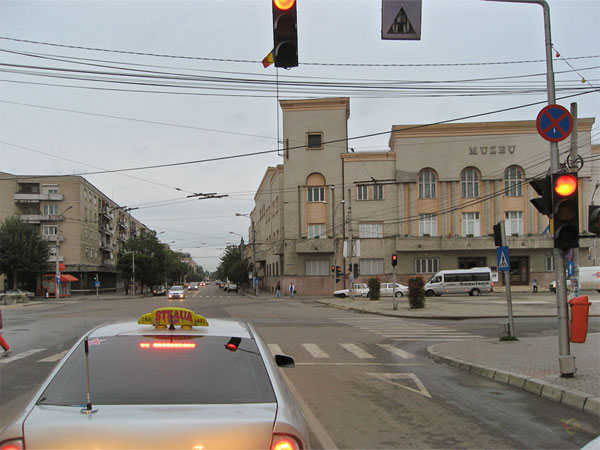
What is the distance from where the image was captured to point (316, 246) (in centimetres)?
5578

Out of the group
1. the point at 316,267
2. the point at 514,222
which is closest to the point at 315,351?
the point at 316,267

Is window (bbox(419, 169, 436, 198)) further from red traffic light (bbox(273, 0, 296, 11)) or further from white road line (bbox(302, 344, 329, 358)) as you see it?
red traffic light (bbox(273, 0, 296, 11))

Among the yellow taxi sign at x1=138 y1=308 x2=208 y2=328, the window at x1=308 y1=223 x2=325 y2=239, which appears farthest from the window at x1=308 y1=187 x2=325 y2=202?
the yellow taxi sign at x1=138 y1=308 x2=208 y2=328

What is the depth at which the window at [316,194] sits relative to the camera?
2258 inches

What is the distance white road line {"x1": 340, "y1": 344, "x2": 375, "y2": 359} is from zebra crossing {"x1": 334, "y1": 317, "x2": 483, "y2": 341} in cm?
247

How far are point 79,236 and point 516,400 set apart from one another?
225ft

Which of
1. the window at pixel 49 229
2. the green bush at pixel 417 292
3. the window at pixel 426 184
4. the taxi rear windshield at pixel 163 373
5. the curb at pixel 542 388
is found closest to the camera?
the taxi rear windshield at pixel 163 373

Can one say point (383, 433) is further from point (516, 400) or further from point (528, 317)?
point (528, 317)

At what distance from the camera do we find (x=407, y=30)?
27.3ft

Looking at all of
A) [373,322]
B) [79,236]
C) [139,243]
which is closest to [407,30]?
[373,322]

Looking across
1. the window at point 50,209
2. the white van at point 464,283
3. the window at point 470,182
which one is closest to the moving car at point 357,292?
the white van at point 464,283

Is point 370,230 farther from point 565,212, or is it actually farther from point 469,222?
point 565,212

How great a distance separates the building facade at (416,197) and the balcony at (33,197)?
3156 cm

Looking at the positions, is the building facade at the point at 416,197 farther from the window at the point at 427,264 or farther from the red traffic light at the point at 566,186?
the red traffic light at the point at 566,186
